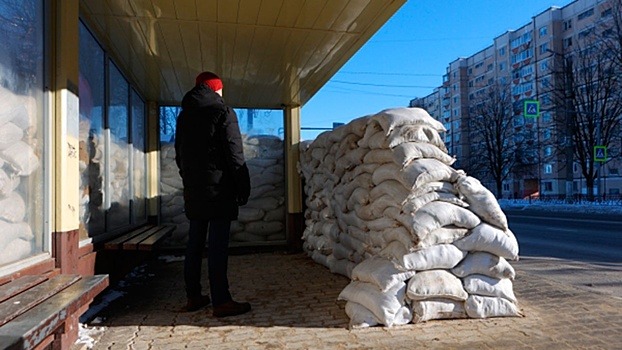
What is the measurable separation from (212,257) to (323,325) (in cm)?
103

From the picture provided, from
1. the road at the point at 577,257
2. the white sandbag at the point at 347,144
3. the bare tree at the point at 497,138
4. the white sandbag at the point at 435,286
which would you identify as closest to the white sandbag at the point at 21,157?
the white sandbag at the point at 435,286

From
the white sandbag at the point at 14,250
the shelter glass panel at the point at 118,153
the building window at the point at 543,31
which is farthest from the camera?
the building window at the point at 543,31

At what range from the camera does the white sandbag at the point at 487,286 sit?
10.7 feet

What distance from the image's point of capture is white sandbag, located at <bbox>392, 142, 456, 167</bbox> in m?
3.43

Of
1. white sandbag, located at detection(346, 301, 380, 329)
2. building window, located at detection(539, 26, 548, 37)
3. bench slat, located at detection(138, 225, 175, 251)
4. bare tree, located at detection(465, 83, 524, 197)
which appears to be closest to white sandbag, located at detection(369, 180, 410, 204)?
white sandbag, located at detection(346, 301, 380, 329)

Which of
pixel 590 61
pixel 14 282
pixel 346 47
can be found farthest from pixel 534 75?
pixel 14 282

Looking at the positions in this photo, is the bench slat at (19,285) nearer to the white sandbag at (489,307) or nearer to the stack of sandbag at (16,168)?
the stack of sandbag at (16,168)

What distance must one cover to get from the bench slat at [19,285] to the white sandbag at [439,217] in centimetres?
238

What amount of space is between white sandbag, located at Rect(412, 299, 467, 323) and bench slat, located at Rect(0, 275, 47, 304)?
2.43 m

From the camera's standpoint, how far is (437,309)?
3199mm

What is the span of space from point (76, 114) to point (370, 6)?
2563mm

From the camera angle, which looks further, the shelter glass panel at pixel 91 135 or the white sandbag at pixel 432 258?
the shelter glass panel at pixel 91 135

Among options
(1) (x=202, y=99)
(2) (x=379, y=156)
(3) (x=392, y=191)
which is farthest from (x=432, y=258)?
(1) (x=202, y=99)

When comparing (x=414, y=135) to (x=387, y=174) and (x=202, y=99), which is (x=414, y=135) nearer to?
(x=387, y=174)
